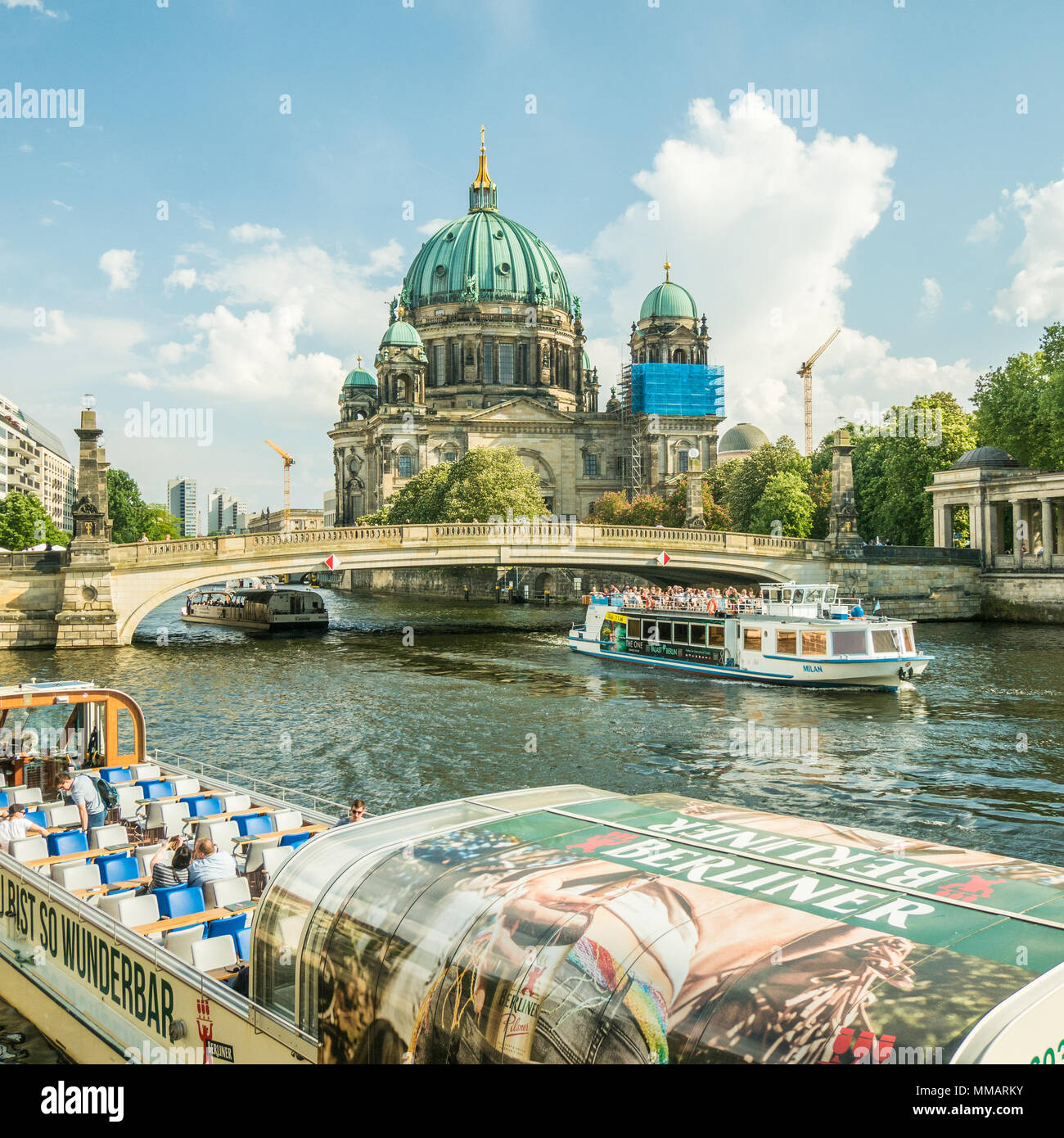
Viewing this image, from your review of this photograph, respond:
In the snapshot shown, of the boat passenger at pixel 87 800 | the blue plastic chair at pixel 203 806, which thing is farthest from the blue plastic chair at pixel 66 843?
the blue plastic chair at pixel 203 806

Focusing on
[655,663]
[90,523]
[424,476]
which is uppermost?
[424,476]

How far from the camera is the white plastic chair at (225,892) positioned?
944cm

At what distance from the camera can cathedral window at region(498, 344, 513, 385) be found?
11806 centimetres

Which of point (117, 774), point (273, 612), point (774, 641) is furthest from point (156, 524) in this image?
point (117, 774)

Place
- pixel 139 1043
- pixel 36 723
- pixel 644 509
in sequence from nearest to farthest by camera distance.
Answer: pixel 139 1043 → pixel 36 723 → pixel 644 509

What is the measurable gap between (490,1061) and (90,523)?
133 feet

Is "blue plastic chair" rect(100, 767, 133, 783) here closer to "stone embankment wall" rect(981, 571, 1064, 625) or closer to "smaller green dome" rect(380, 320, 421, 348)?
"stone embankment wall" rect(981, 571, 1064, 625)

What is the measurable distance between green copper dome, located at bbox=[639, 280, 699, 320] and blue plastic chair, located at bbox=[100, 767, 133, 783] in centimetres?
10408

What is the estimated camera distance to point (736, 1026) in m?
4.32

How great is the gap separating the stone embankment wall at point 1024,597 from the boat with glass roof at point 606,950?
50.0 meters

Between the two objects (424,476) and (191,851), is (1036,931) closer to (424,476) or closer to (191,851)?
(191,851)

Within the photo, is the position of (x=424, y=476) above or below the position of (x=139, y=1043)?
above

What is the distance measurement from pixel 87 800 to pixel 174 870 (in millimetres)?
3364
